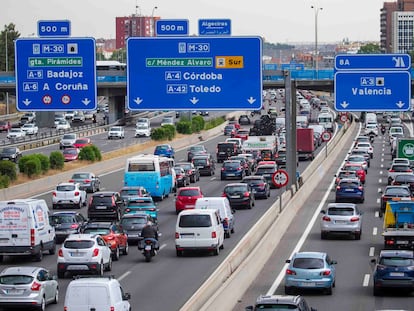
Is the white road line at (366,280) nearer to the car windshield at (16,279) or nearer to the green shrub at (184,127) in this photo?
the car windshield at (16,279)

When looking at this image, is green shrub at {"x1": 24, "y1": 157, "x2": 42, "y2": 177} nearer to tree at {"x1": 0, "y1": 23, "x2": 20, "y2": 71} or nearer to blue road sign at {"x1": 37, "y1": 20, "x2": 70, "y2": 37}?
blue road sign at {"x1": 37, "y1": 20, "x2": 70, "y2": 37}

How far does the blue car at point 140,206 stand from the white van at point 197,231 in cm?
805

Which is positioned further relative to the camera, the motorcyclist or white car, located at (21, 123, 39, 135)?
white car, located at (21, 123, 39, 135)

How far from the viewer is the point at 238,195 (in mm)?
56281

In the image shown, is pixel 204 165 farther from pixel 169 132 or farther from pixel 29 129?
pixel 29 129

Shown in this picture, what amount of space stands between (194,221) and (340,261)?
16.8 ft

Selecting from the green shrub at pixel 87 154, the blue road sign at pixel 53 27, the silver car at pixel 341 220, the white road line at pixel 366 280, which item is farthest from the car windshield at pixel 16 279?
the green shrub at pixel 87 154

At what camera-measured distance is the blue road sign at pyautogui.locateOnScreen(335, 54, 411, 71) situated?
37469mm

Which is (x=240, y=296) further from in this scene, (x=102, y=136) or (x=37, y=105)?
(x=102, y=136)

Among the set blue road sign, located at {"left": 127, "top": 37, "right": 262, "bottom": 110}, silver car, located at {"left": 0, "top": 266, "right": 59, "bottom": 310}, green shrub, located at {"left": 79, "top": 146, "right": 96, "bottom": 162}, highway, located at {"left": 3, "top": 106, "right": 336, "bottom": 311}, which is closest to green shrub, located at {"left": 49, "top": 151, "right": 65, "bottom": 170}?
green shrub, located at {"left": 79, "top": 146, "right": 96, "bottom": 162}

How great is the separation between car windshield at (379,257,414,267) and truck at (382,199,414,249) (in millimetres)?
8127

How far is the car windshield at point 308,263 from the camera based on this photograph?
107 ft

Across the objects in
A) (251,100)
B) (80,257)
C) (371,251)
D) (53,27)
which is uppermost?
(53,27)


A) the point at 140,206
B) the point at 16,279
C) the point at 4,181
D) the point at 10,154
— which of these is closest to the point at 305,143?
the point at 10,154
